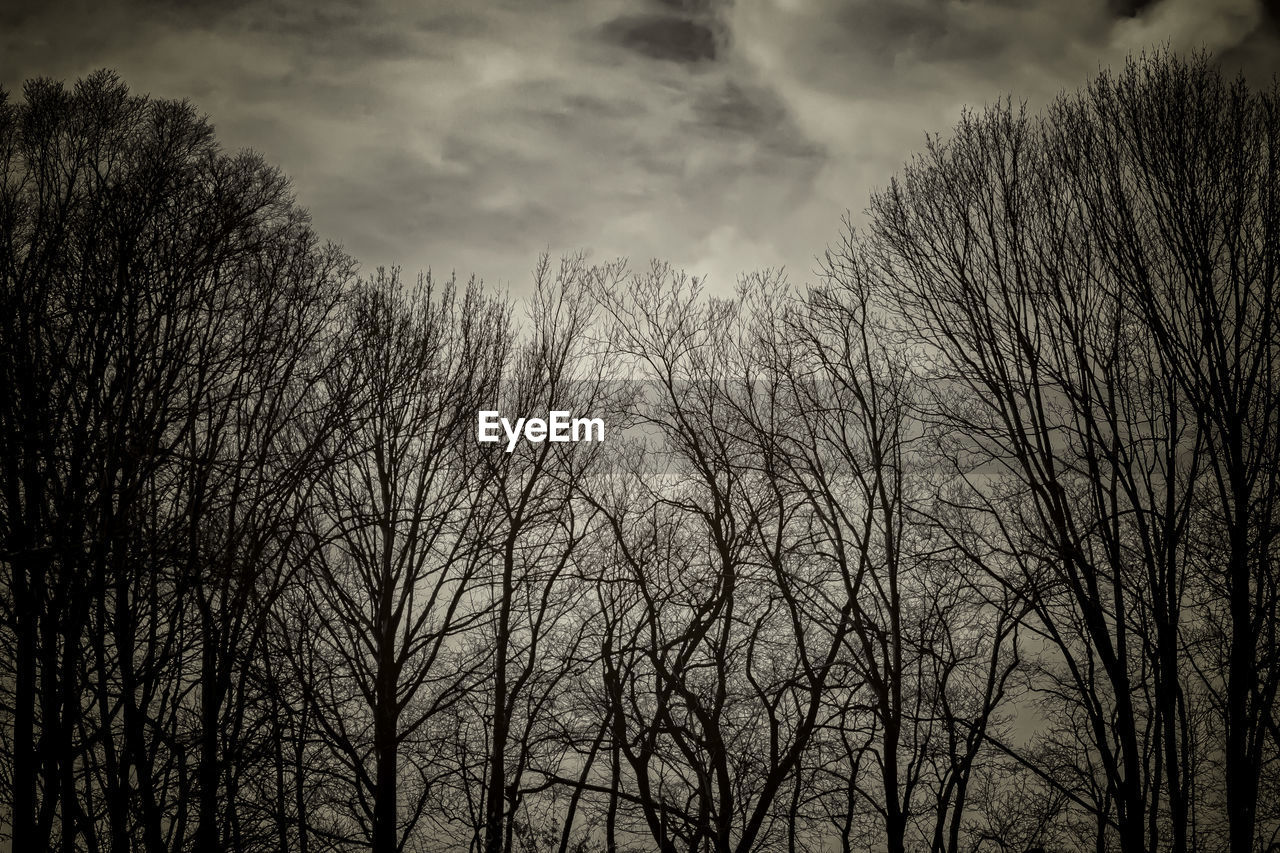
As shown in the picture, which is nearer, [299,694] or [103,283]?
[103,283]

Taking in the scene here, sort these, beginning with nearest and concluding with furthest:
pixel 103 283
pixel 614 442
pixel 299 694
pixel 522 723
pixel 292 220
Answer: pixel 103 283 → pixel 292 220 → pixel 299 694 → pixel 614 442 → pixel 522 723

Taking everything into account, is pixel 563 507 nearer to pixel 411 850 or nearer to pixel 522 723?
pixel 522 723

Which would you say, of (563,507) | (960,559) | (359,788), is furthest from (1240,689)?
(359,788)

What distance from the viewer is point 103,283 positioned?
6242 mm

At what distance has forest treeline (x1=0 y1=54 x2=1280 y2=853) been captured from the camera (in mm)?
6441

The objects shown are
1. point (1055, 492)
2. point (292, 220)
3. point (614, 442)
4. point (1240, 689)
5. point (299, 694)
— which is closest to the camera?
point (1240, 689)

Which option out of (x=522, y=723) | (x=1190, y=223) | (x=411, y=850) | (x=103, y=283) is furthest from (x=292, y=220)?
(x=411, y=850)

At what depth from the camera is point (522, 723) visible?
519 inches

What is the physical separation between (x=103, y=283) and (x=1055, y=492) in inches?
411

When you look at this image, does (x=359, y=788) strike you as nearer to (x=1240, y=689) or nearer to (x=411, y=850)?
(x=411, y=850)

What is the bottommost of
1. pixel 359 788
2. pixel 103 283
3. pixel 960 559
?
pixel 359 788

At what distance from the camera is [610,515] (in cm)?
1062

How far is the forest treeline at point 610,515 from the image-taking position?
6.44m

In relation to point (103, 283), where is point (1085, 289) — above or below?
above
